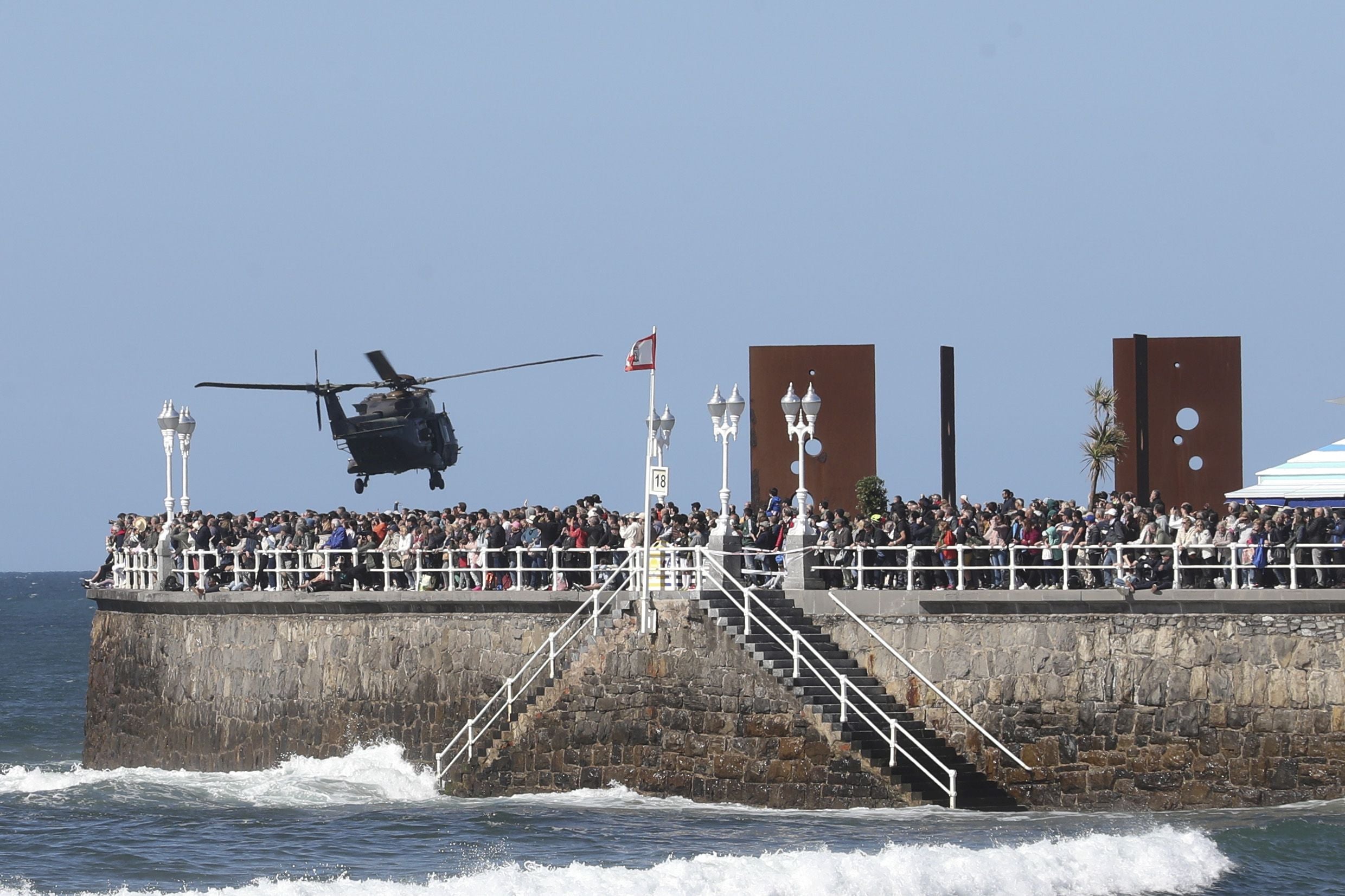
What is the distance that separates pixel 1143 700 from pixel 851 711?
3.53 m

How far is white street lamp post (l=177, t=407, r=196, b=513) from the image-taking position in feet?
121

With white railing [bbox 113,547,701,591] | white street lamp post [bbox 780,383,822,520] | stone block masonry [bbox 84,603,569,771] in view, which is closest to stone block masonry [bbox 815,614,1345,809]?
white street lamp post [bbox 780,383,822,520]

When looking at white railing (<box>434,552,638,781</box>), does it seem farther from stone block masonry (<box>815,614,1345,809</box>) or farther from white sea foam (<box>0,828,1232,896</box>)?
white sea foam (<box>0,828,1232,896</box>)

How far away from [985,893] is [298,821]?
382 inches

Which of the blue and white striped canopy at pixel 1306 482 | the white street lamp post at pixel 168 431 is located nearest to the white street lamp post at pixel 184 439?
the white street lamp post at pixel 168 431

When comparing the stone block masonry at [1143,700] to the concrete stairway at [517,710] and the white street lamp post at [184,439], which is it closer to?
the concrete stairway at [517,710]

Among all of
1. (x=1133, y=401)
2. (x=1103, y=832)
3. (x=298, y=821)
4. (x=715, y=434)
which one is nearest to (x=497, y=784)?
(x=298, y=821)

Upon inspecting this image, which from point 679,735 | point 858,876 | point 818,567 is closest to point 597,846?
point 858,876

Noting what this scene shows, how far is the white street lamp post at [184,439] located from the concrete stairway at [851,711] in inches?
483

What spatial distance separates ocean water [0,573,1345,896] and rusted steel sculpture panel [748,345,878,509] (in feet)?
33.6

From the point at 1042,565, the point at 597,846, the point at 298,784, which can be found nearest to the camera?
the point at 597,846

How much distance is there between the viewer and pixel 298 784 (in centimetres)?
3186

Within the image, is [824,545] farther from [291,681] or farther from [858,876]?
[291,681]

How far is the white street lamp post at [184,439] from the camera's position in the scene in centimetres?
3694
